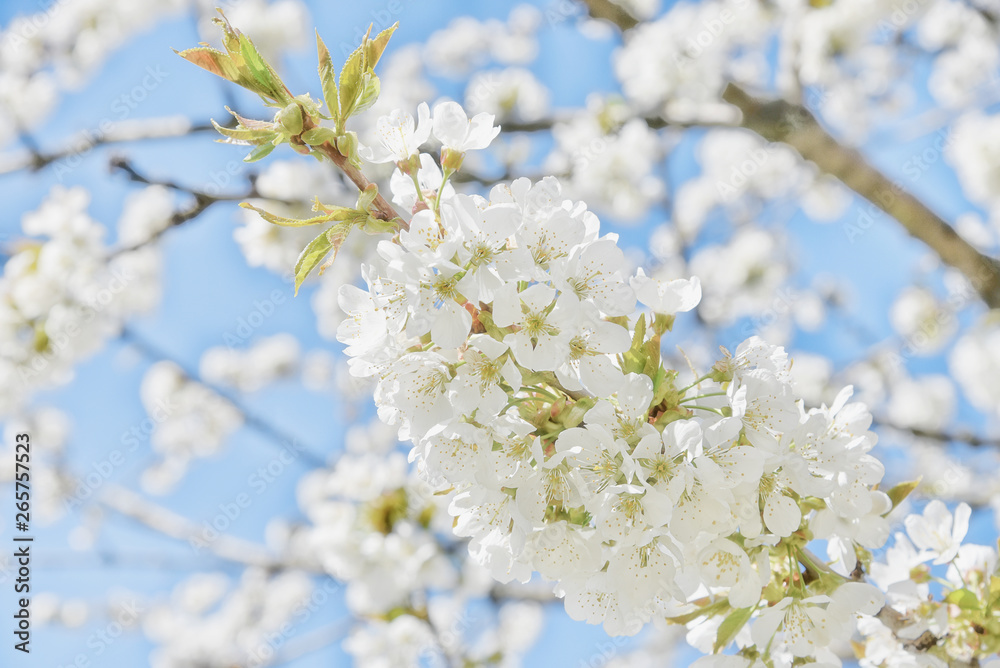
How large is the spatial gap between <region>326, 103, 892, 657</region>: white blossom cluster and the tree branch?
187 centimetres

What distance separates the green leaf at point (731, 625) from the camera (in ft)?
3.60

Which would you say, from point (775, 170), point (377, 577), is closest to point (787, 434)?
point (377, 577)

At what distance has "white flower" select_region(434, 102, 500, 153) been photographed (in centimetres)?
109

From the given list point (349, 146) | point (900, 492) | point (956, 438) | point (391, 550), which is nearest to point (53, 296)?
point (391, 550)

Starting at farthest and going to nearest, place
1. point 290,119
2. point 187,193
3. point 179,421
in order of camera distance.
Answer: point 179,421 → point 187,193 → point 290,119

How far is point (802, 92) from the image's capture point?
2.77 m

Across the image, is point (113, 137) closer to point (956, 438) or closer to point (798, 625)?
point (798, 625)

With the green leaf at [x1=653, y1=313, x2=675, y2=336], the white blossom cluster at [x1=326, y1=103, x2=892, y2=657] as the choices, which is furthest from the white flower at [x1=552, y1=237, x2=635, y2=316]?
the green leaf at [x1=653, y1=313, x2=675, y2=336]

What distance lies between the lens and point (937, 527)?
4.58ft

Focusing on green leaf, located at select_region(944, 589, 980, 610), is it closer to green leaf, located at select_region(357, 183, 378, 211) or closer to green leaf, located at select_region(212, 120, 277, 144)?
green leaf, located at select_region(357, 183, 378, 211)

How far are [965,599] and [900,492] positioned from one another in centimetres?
26

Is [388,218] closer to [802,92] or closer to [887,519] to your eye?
[887,519]

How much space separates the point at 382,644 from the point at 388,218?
3189 millimetres

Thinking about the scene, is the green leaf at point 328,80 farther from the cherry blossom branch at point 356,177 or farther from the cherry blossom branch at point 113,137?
the cherry blossom branch at point 113,137
